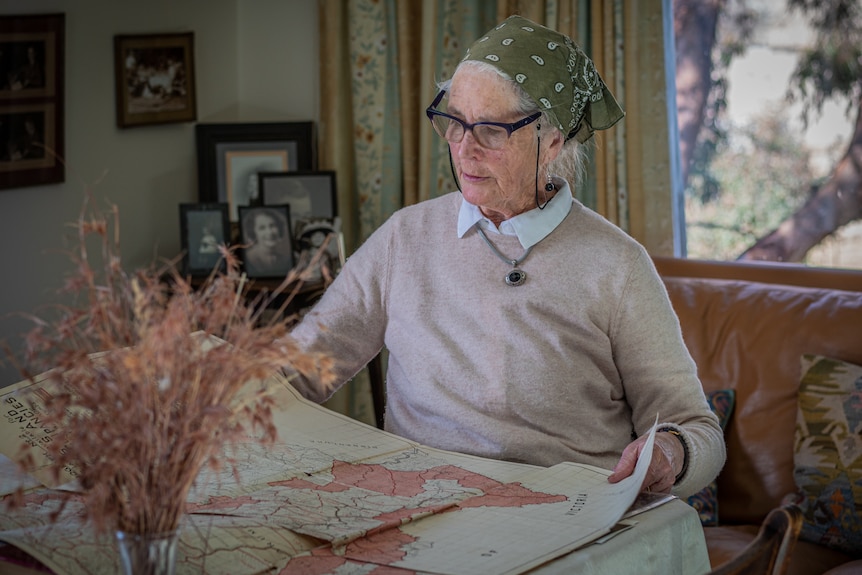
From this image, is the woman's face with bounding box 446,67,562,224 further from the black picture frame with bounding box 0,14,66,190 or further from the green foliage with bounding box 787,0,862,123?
the green foliage with bounding box 787,0,862,123

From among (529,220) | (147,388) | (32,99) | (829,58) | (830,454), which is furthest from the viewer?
(829,58)

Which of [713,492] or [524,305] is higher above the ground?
[524,305]

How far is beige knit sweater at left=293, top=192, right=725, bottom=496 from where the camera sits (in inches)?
60.3

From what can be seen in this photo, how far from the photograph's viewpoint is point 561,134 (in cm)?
165

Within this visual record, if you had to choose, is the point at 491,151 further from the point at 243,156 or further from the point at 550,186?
the point at 243,156

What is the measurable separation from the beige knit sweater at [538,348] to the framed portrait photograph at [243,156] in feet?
6.01

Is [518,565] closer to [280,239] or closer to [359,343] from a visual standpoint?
[359,343]

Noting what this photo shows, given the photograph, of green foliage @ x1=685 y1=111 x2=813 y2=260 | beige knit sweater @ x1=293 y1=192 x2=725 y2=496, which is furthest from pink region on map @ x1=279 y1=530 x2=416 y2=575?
green foliage @ x1=685 y1=111 x2=813 y2=260

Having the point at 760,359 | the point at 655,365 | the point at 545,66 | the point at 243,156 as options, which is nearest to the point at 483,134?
the point at 545,66

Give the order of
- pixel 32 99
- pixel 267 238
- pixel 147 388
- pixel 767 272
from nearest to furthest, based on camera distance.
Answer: pixel 147 388 < pixel 767 272 < pixel 32 99 < pixel 267 238

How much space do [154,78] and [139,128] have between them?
164 millimetres

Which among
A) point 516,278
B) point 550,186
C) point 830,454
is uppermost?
point 550,186

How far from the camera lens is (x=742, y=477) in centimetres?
220

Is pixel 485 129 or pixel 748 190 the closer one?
pixel 485 129
